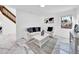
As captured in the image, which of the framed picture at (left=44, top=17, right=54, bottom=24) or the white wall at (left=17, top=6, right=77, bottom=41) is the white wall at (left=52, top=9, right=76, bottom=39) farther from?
the framed picture at (left=44, top=17, right=54, bottom=24)

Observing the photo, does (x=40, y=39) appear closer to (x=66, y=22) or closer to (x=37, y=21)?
(x=37, y=21)

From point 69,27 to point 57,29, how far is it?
42cm

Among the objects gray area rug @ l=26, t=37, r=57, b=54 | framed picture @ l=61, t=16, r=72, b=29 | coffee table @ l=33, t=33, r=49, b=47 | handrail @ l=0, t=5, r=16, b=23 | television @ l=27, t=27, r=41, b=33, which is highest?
handrail @ l=0, t=5, r=16, b=23

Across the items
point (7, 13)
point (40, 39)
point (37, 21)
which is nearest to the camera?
point (7, 13)

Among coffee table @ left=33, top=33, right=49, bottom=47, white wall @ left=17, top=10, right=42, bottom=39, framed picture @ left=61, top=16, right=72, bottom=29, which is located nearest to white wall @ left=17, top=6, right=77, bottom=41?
white wall @ left=17, top=10, right=42, bottom=39

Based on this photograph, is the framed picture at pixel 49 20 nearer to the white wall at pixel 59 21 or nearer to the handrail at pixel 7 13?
the white wall at pixel 59 21

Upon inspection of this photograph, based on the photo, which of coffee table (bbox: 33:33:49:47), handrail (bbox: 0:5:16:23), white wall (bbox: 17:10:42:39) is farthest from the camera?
coffee table (bbox: 33:33:49:47)

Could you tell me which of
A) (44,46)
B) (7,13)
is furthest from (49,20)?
(7,13)

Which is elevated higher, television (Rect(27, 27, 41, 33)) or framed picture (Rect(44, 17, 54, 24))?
framed picture (Rect(44, 17, 54, 24))

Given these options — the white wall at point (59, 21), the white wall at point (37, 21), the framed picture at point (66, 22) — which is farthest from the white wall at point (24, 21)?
the framed picture at point (66, 22)

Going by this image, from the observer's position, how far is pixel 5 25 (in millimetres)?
3477
